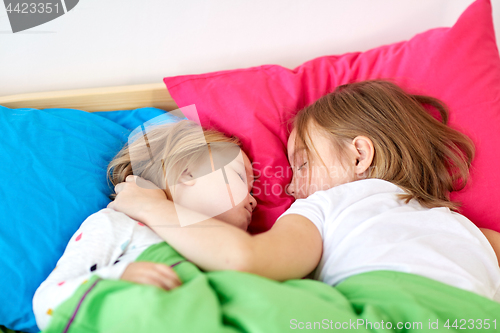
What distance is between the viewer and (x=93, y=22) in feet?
3.27

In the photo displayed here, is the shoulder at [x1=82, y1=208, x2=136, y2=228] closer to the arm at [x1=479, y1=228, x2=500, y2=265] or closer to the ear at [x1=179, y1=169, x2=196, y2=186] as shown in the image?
the ear at [x1=179, y1=169, x2=196, y2=186]

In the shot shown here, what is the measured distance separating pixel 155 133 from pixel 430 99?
0.75 m

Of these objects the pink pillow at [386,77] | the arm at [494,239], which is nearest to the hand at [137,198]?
the pink pillow at [386,77]

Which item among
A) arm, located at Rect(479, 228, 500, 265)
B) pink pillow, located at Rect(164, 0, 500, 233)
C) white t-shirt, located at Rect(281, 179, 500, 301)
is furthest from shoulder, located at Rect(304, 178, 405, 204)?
arm, located at Rect(479, 228, 500, 265)

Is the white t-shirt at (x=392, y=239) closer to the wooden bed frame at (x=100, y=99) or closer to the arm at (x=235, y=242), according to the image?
the arm at (x=235, y=242)

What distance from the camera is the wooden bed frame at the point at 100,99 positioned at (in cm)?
98

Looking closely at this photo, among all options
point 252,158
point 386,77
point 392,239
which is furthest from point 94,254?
point 386,77

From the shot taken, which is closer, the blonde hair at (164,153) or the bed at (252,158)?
the bed at (252,158)

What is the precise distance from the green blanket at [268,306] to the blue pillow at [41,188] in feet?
0.70

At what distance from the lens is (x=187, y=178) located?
81 cm

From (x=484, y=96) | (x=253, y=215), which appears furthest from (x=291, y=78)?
(x=484, y=96)

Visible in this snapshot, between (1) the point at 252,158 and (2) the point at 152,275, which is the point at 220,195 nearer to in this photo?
(1) the point at 252,158

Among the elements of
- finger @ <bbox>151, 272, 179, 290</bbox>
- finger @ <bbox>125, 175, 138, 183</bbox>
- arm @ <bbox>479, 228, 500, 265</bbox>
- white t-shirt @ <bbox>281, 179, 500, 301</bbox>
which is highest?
finger @ <bbox>125, 175, 138, 183</bbox>

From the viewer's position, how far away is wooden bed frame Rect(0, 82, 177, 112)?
98cm
